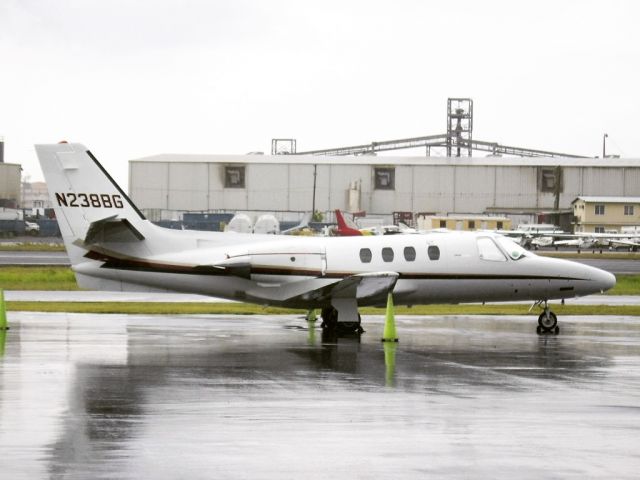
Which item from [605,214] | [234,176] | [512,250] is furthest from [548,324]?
[234,176]

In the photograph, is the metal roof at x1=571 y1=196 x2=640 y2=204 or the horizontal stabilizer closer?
the horizontal stabilizer

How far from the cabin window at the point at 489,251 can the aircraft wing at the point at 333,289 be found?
2694 millimetres

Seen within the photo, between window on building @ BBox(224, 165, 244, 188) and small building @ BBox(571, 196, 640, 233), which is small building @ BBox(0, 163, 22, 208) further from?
small building @ BBox(571, 196, 640, 233)

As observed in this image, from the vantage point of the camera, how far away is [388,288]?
1036 inches

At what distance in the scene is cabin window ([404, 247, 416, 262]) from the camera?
2731 cm

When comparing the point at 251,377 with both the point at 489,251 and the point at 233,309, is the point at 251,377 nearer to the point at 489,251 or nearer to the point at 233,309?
the point at 489,251

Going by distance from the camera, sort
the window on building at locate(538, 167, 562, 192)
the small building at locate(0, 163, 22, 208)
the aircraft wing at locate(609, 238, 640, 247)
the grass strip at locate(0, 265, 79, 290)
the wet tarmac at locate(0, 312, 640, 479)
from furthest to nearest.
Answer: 1. the small building at locate(0, 163, 22, 208)
2. the window on building at locate(538, 167, 562, 192)
3. the aircraft wing at locate(609, 238, 640, 247)
4. the grass strip at locate(0, 265, 79, 290)
5. the wet tarmac at locate(0, 312, 640, 479)

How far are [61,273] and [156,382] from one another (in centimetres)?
3449

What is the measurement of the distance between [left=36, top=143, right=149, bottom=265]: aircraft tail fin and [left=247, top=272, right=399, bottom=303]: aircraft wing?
3.41 metres

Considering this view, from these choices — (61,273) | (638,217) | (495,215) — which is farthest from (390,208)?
(61,273)

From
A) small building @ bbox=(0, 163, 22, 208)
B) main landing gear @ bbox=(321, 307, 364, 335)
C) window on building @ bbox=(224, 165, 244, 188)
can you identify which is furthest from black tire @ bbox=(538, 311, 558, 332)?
small building @ bbox=(0, 163, 22, 208)

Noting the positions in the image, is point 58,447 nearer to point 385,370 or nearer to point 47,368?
point 47,368

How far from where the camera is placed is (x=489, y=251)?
27.9m

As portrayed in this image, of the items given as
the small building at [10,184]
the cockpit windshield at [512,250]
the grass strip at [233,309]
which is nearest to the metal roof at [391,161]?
the small building at [10,184]
